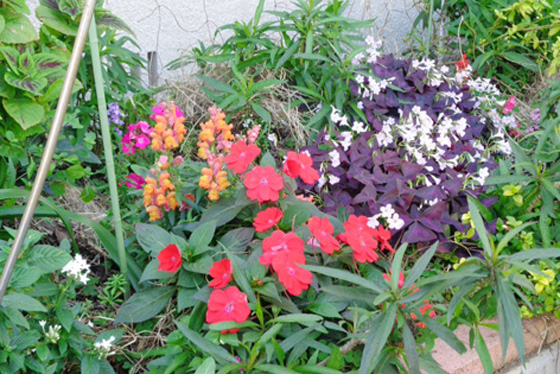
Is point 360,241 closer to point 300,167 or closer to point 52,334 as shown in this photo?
point 300,167

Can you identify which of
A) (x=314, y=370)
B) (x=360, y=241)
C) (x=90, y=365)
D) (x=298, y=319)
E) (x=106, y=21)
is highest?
(x=106, y=21)

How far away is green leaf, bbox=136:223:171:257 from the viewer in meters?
2.04

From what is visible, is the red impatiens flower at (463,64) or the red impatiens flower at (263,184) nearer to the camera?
the red impatiens flower at (263,184)

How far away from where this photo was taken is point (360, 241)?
1.98m

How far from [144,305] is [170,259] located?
185mm

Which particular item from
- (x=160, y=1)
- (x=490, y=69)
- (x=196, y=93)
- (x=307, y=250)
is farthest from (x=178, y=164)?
(x=490, y=69)

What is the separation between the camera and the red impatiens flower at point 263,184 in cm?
197

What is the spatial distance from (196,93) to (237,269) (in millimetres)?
1642

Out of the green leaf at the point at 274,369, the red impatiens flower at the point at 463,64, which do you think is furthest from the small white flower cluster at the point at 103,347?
the red impatiens flower at the point at 463,64

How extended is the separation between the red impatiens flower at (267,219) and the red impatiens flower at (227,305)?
0.26 meters

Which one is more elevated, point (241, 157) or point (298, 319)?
point (241, 157)

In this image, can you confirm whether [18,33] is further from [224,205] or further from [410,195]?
[410,195]

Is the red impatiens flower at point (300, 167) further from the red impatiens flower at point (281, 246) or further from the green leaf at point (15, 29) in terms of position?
the green leaf at point (15, 29)

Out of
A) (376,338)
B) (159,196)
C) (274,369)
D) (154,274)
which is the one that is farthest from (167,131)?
(376,338)
